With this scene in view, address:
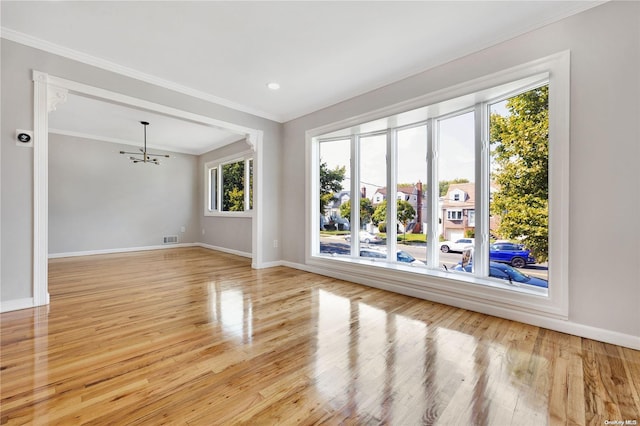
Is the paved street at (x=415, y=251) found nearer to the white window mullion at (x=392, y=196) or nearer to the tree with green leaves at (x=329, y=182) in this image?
the white window mullion at (x=392, y=196)

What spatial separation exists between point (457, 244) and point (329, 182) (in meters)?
2.12

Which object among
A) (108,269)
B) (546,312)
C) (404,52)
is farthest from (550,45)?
(108,269)

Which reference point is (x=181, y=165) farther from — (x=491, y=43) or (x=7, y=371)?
(x=491, y=43)

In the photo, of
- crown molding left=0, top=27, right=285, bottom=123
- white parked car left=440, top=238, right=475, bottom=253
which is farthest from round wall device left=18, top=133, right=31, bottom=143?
white parked car left=440, top=238, right=475, bottom=253

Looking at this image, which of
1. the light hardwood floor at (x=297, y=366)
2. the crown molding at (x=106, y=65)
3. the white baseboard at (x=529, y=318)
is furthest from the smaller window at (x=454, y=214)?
the crown molding at (x=106, y=65)

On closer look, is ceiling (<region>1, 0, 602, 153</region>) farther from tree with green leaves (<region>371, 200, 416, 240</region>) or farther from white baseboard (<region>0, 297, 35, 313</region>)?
white baseboard (<region>0, 297, 35, 313</region>)

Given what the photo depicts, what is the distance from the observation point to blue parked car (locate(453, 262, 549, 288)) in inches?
96.3

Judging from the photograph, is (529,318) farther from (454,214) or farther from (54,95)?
(54,95)

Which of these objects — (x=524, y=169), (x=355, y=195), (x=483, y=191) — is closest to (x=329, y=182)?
(x=355, y=195)

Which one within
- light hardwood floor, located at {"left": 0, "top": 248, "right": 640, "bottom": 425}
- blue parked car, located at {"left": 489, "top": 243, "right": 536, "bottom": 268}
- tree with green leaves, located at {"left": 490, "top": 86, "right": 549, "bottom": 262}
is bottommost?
light hardwood floor, located at {"left": 0, "top": 248, "right": 640, "bottom": 425}

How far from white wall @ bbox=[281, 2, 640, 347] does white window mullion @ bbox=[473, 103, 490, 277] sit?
0.70 metres

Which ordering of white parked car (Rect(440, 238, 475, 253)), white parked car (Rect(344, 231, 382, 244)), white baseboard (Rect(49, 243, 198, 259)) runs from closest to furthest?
white parked car (Rect(440, 238, 475, 253)) < white parked car (Rect(344, 231, 382, 244)) < white baseboard (Rect(49, 243, 198, 259))

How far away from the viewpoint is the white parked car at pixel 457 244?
9.54 feet

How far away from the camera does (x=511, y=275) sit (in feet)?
8.54
